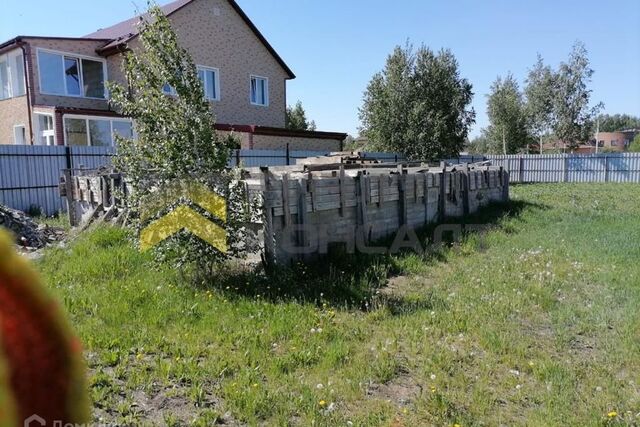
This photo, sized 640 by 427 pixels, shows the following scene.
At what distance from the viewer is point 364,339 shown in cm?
453

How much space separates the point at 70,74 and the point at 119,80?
1.89m

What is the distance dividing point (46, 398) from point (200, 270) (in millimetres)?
5601

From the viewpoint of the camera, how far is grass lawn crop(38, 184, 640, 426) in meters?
3.31

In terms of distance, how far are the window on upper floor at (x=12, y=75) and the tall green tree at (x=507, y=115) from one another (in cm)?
3320

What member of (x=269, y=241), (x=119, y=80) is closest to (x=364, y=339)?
(x=269, y=241)

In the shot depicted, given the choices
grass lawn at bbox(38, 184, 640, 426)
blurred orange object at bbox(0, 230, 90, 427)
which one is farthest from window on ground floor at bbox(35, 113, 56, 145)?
blurred orange object at bbox(0, 230, 90, 427)

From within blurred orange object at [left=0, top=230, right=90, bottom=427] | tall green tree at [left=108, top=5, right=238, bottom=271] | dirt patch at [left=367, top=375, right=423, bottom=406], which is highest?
tall green tree at [left=108, top=5, right=238, bottom=271]

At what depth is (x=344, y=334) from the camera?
4.58 m

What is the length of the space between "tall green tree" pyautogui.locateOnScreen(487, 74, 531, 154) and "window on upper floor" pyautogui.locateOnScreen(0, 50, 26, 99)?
109ft

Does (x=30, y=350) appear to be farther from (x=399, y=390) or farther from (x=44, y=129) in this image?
(x=44, y=129)

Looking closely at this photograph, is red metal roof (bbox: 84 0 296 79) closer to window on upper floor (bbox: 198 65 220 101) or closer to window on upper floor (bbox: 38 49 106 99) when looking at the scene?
window on upper floor (bbox: 38 49 106 99)

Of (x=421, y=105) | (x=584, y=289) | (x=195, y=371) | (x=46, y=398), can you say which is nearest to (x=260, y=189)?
(x=195, y=371)
